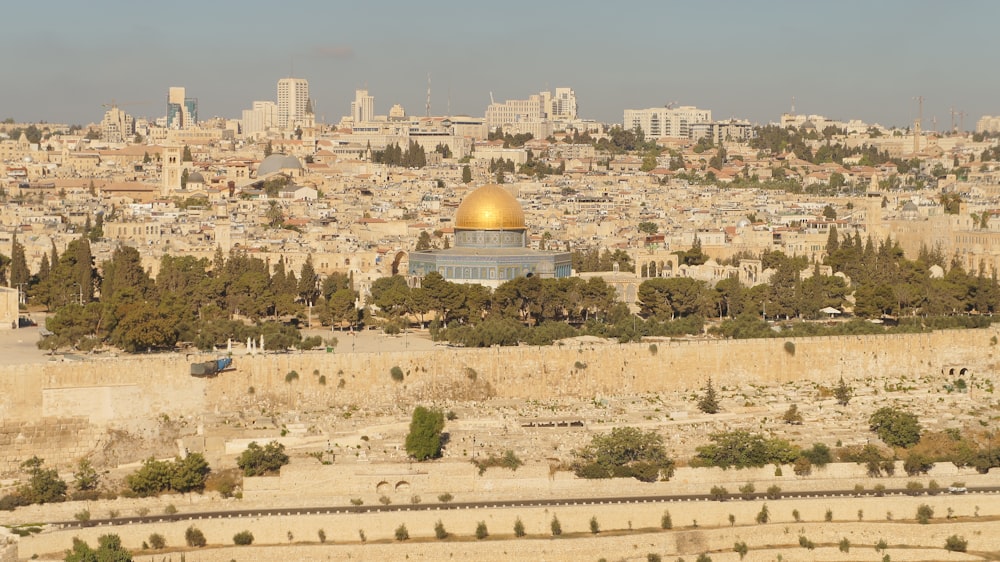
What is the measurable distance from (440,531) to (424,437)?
3.45 metres

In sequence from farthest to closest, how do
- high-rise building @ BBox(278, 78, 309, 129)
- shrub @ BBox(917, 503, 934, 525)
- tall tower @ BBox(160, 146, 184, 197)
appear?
high-rise building @ BBox(278, 78, 309, 129) → tall tower @ BBox(160, 146, 184, 197) → shrub @ BBox(917, 503, 934, 525)

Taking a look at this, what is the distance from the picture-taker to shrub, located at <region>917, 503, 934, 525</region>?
97.2ft

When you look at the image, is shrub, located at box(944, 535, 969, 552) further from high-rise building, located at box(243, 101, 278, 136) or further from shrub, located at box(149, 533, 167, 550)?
high-rise building, located at box(243, 101, 278, 136)

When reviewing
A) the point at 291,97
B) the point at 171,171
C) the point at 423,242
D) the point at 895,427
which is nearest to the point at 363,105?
the point at 291,97

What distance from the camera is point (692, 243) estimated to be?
2447 inches

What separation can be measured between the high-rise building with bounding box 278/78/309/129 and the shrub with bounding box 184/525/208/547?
14156cm

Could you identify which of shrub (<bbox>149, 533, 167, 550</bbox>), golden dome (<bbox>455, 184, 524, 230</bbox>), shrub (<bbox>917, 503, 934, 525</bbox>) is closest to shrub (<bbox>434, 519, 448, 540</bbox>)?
shrub (<bbox>149, 533, 167, 550</bbox>)

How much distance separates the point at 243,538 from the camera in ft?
92.8

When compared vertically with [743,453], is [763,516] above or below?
below

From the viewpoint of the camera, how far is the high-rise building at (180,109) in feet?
530

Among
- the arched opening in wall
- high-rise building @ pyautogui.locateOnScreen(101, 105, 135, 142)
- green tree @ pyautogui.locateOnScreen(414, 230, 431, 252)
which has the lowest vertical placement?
the arched opening in wall

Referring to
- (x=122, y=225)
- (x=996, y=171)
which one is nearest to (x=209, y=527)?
(x=122, y=225)

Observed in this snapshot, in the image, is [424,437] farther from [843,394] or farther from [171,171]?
[171,171]

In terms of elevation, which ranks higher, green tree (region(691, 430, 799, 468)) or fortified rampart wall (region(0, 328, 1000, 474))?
fortified rampart wall (region(0, 328, 1000, 474))
